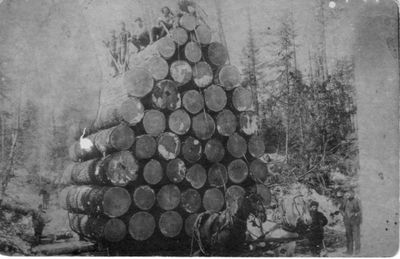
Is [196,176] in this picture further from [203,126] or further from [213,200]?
[203,126]

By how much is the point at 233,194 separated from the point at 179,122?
0.88 meters

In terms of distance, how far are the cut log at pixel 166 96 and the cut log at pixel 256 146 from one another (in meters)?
0.81

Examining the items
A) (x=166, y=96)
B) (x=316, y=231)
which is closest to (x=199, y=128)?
(x=166, y=96)

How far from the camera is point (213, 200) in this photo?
407cm

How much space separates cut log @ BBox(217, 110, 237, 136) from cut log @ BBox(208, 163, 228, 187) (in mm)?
318

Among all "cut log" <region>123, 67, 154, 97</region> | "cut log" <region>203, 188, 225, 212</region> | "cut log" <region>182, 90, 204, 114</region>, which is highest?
"cut log" <region>123, 67, 154, 97</region>

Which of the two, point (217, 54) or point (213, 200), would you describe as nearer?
point (213, 200)

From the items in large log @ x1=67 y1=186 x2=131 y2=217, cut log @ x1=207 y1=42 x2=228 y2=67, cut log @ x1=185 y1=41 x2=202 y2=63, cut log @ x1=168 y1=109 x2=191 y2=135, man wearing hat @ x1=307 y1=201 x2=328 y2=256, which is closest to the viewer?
large log @ x1=67 y1=186 x2=131 y2=217

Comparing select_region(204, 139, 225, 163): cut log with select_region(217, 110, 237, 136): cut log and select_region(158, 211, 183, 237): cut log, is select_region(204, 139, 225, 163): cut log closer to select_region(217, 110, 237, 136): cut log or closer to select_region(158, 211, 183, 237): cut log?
select_region(217, 110, 237, 136): cut log

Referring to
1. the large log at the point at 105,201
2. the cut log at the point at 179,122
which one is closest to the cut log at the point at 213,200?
the cut log at the point at 179,122

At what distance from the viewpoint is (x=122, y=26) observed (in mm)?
4105

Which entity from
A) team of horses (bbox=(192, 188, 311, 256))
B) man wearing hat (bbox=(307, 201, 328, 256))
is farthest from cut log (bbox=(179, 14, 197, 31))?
man wearing hat (bbox=(307, 201, 328, 256))

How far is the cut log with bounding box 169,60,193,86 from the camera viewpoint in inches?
157

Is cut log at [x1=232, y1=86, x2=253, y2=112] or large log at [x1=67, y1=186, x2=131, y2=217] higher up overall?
cut log at [x1=232, y1=86, x2=253, y2=112]
